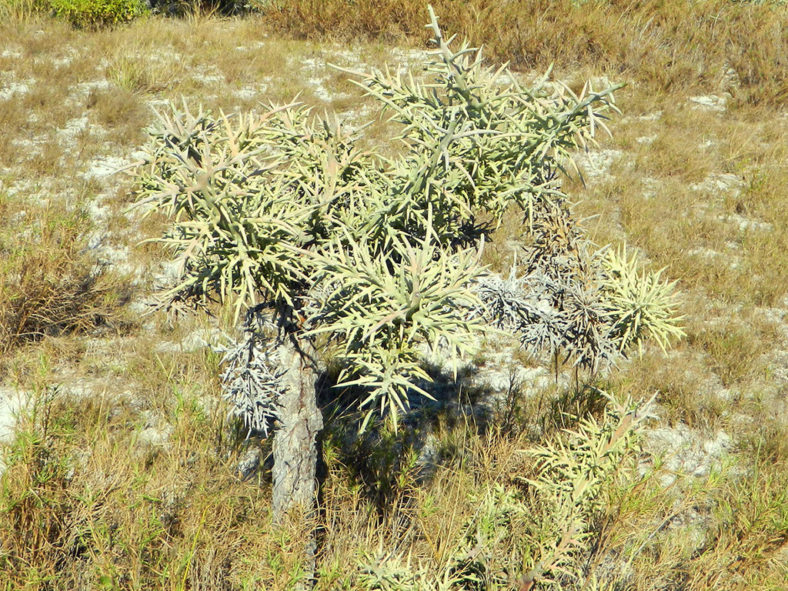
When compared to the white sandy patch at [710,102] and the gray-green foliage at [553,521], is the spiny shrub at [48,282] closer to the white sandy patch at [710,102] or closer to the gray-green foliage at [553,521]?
the gray-green foliage at [553,521]

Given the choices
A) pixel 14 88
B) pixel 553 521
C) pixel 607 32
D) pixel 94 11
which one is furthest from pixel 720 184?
pixel 94 11

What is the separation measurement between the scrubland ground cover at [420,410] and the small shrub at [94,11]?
0.60 ft

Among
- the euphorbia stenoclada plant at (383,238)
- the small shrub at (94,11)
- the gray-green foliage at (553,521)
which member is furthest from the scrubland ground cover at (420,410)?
the euphorbia stenoclada plant at (383,238)

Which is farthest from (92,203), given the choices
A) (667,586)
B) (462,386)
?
(667,586)

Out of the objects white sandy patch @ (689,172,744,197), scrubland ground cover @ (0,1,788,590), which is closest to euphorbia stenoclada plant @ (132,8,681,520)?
scrubland ground cover @ (0,1,788,590)

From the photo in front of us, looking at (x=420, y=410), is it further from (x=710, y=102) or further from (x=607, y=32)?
(x=607, y=32)

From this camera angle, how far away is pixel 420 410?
3889 mm

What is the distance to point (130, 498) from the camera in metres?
2.45

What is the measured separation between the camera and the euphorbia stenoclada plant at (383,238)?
1747 mm

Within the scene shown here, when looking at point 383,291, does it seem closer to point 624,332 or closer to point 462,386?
point 624,332

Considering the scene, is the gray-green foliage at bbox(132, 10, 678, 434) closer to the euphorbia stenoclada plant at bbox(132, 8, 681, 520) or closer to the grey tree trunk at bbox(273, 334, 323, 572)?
the euphorbia stenoclada plant at bbox(132, 8, 681, 520)

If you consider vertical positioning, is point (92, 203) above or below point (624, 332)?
below

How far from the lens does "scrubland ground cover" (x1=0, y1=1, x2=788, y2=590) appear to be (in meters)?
2.38

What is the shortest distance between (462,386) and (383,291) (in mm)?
2420
